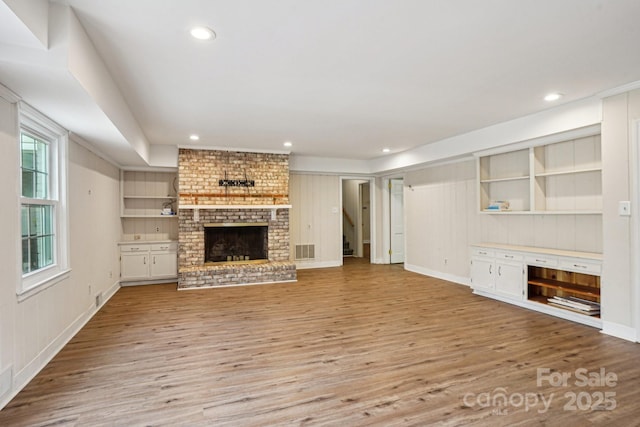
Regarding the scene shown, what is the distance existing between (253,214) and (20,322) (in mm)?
4453

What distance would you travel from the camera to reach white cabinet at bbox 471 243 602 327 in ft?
13.4

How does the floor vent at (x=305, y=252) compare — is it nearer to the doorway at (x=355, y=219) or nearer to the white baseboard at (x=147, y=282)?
the doorway at (x=355, y=219)

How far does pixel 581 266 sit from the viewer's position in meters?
4.04

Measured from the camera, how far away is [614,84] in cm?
348

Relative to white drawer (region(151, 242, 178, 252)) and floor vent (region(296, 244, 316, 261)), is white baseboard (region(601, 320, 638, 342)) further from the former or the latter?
white drawer (region(151, 242, 178, 252))

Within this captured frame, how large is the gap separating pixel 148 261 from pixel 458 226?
5925mm

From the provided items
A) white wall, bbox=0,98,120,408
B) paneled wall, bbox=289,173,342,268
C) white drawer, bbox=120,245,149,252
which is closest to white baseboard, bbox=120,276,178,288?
white wall, bbox=0,98,120,408

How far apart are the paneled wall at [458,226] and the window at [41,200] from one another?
595 cm

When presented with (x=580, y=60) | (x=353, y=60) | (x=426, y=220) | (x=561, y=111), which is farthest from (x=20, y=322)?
(x=426, y=220)

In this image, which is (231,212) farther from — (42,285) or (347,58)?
(347,58)

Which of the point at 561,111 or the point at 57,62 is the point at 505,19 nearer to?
the point at 561,111

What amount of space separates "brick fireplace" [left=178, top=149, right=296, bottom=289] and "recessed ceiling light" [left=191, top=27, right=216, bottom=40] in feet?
13.8

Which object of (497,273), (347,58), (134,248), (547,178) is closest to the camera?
(347,58)

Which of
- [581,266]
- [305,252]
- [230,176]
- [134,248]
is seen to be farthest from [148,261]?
[581,266]
